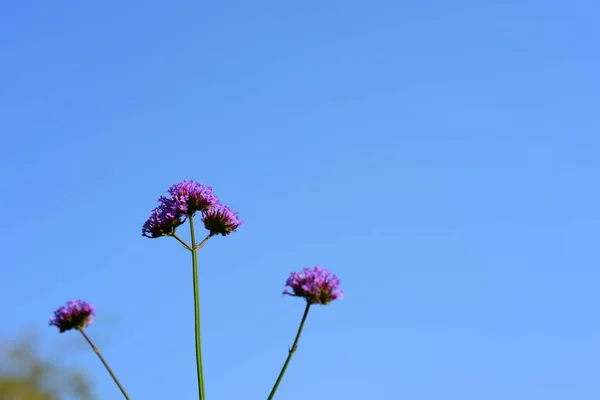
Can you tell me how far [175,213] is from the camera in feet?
21.2

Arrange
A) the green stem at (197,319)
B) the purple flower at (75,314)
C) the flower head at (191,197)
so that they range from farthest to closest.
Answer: the flower head at (191,197)
the purple flower at (75,314)
the green stem at (197,319)

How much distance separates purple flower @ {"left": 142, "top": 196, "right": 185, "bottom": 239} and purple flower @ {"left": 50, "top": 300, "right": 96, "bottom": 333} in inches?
40.9

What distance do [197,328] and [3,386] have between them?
2001 cm

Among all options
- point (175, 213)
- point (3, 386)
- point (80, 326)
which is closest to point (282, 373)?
point (80, 326)

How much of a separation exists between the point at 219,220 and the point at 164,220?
479mm

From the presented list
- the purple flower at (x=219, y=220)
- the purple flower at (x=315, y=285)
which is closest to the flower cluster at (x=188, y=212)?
the purple flower at (x=219, y=220)

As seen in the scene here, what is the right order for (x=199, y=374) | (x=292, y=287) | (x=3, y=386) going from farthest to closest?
(x=3, y=386)
(x=292, y=287)
(x=199, y=374)

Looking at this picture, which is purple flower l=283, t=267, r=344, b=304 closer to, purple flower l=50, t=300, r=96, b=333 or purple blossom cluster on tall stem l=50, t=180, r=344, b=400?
purple blossom cluster on tall stem l=50, t=180, r=344, b=400

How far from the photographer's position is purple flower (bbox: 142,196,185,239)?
6426mm

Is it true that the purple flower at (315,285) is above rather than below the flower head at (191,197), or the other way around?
below

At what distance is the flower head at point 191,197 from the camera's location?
6480mm

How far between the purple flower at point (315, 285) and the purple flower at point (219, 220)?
1.33 m

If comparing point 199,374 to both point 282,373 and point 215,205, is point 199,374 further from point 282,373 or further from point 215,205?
point 215,205

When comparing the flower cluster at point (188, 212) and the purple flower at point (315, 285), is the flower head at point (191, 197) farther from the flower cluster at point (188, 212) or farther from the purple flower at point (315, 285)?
the purple flower at point (315, 285)
